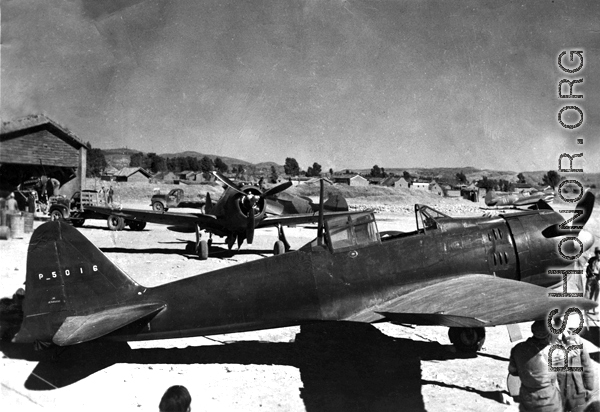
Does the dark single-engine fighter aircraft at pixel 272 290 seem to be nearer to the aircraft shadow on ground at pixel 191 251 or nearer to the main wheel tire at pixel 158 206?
the aircraft shadow on ground at pixel 191 251

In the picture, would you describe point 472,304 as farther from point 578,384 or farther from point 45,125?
point 45,125

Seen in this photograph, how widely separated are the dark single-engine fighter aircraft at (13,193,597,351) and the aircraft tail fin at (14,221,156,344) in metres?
0.01

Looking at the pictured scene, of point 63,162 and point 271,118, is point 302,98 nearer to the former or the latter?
point 271,118

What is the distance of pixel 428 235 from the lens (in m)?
6.10

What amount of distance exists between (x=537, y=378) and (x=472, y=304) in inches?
60.3

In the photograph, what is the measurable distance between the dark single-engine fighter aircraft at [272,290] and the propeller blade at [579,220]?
489 millimetres

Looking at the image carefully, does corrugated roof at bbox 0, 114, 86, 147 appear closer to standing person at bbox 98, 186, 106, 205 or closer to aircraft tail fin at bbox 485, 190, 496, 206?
standing person at bbox 98, 186, 106, 205

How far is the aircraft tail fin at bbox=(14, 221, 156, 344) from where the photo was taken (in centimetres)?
523

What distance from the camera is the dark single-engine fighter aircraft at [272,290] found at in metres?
5.17

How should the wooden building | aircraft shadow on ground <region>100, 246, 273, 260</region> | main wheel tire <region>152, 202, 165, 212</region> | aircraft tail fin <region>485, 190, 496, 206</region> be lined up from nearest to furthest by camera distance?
aircraft shadow on ground <region>100, 246, 273, 260</region>
the wooden building
main wheel tire <region>152, 202, 165, 212</region>
aircraft tail fin <region>485, 190, 496, 206</region>

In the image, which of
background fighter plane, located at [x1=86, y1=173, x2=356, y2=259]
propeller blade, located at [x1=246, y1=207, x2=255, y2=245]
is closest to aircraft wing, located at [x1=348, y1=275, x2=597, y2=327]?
propeller blade, located at [x1=246, y1=207, x2=255, y2=245]

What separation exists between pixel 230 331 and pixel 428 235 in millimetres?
2985

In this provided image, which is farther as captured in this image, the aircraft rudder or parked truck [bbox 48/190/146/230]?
parked truck [bbox 48/190/146/230]

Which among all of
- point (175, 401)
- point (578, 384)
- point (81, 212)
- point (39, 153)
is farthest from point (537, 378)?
point (39, 153)
